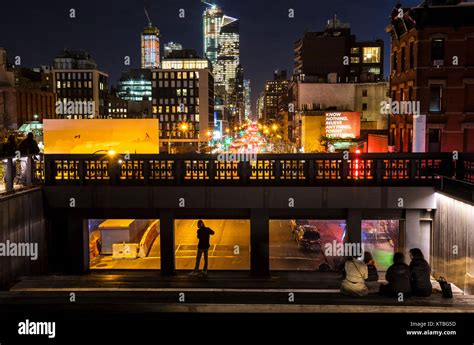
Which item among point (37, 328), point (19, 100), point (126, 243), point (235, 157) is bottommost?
point (126, 243)

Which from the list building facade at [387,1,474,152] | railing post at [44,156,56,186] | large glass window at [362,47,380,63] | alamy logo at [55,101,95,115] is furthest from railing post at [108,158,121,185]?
large glass window at [362,47,380,63]

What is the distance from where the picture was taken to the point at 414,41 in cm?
3462

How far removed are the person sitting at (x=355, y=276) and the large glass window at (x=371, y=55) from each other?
101 m

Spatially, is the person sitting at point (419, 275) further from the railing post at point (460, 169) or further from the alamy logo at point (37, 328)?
the alamy logo at point (37, 328)

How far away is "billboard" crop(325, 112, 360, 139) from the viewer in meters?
59.2

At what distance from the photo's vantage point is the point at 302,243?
107 feet

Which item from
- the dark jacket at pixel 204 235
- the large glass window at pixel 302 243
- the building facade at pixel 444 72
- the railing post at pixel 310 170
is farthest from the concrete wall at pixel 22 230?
the building facade at pixel 444 72

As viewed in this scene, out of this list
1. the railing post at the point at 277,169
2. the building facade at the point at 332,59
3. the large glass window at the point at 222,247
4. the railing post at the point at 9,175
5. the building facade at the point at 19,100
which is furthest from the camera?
the building facade at the point at 332,59

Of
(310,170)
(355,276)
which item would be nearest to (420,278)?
(355,276)

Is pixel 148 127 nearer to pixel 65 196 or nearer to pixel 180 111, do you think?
pixel 65 196

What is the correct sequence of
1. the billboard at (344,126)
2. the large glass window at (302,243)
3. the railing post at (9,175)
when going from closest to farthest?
1. the railing post at (9,175)
2. the large glass window at (302,243)
3. the billboard at (344,126)

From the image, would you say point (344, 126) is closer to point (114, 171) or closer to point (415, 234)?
point (415, 234)

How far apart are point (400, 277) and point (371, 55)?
103 metres

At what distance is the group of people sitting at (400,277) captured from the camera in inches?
458
